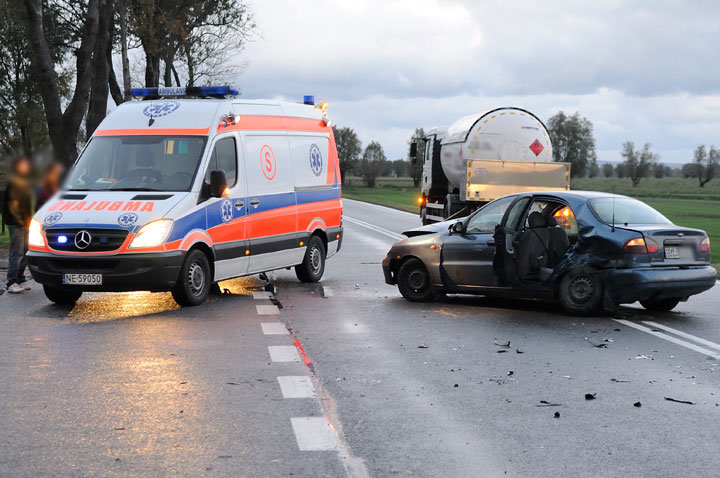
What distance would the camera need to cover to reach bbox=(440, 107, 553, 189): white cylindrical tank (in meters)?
22.8

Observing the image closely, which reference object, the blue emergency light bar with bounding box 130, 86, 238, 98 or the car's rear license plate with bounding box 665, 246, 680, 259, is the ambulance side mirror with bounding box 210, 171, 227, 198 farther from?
the car's rear license plate with bounding box 665, 246, 680, 259

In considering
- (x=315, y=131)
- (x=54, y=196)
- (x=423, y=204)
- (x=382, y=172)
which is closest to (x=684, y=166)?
(x=382, y=172)

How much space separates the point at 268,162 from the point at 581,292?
4.76 m

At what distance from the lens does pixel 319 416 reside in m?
6.09

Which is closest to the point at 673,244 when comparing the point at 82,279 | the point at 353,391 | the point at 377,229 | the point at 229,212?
the point at 353,391

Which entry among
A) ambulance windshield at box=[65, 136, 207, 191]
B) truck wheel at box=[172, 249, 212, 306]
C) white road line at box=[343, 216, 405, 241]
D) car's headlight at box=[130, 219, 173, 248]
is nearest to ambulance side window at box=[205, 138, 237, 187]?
ambulance windshield at box=[65, 136, 207, 191]

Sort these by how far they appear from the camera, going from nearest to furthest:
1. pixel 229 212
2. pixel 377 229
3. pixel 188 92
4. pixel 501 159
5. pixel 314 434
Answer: pixel 314 434 < pixel 229 212 < pixel 188 92 < pixel 501 159 < pixel 377 229

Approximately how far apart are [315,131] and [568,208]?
5.03 metres

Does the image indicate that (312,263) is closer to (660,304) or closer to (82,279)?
(82,279)

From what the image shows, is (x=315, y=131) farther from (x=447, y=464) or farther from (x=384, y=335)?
(x=447, y=464)

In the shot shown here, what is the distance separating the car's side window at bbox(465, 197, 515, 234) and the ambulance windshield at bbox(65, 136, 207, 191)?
350 centimetres

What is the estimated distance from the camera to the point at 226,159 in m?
12.3

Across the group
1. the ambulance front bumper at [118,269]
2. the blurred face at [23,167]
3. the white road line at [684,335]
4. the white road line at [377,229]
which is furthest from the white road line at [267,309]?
the white road line at [377,229]

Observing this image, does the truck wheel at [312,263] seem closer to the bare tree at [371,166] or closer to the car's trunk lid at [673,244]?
the car's trunk lid at [673,244]
